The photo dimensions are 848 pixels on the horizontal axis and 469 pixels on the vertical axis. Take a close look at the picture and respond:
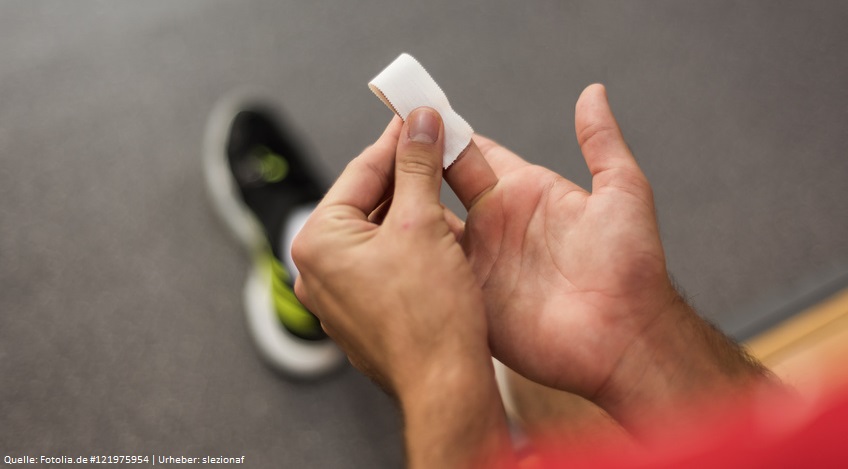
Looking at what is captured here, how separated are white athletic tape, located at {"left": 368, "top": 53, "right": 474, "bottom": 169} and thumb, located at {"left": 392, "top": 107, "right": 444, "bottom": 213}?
0.03m

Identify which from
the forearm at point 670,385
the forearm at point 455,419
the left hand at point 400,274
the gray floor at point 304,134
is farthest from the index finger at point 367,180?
the gray floor at point 304,134

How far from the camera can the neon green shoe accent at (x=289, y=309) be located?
35.3 inches

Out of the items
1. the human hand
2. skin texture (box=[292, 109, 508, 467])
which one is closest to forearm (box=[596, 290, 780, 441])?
the human hand

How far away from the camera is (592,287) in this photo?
22.1 inches

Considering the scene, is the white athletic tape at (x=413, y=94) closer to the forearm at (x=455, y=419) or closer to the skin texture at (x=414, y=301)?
the skin texture at (x=414, y=301)

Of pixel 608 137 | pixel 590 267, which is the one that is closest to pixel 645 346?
pixel 590 267

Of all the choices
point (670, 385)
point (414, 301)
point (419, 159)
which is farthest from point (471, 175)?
point (670, 385)

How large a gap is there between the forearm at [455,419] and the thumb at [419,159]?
0.16 m

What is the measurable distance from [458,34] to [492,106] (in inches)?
7.9

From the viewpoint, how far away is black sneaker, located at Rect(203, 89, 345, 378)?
0.92 meters

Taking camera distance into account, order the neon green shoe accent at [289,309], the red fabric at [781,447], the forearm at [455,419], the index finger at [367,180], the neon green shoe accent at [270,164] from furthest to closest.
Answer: the neon green shoe accent at [270,164] → the neon green shoe accent at [289,309] → the index finger at [367,180] → the forearm at [455,419] → the red fabric at [781,447]

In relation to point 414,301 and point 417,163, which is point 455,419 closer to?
point 414,301

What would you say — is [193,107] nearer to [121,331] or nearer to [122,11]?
[122,11]

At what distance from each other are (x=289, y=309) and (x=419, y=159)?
47 cm
